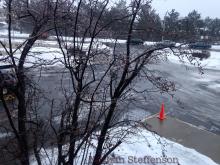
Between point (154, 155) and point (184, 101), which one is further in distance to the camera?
point (184, 101)

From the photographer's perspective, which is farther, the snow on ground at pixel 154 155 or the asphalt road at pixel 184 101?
the asphalt road at pixel 184 101

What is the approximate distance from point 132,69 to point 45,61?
5.40 feet

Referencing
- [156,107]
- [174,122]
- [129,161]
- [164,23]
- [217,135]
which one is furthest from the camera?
[156,107]

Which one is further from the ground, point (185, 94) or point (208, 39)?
point (208, 39)

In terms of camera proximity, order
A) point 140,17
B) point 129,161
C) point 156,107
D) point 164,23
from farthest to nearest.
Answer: point 156,107
point 129,161
point 164,23
point 140,17

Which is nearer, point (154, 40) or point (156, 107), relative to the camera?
point (154, 40)

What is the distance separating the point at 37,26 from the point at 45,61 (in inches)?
25.9

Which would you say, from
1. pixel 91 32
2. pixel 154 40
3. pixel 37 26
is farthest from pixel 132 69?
pixel 37 26

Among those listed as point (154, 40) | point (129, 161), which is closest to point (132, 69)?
point (154, 40)

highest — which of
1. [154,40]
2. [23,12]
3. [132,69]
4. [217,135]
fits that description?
[23,12]

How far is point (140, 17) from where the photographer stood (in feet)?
18.7

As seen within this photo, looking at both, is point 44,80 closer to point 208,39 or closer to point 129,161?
point 129,161

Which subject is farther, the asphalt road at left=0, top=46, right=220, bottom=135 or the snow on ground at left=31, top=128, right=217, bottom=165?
the asphalt road at left=0, top=46, right=220, bottom=135

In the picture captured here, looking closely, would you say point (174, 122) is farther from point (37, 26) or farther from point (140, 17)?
point (37, 26)
